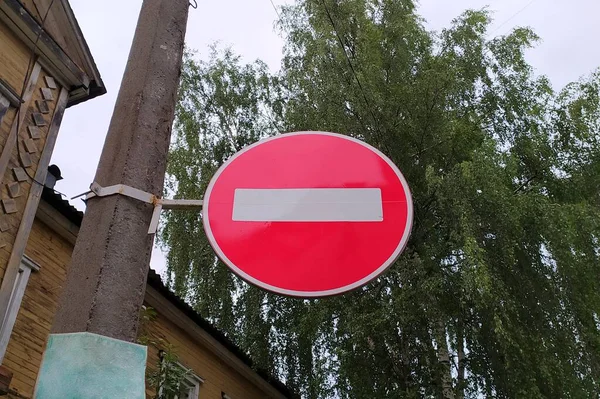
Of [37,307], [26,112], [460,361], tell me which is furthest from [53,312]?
[460,361]

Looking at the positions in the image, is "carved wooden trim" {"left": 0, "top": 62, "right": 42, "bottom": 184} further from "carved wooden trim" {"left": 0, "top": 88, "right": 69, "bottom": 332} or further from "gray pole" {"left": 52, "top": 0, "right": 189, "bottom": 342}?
"gray pole" {"left": 52, "top": 0, "right": 189, "bottom": 342}

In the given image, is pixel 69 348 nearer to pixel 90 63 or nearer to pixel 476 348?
pixel 90 63

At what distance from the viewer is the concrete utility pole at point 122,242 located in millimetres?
1502

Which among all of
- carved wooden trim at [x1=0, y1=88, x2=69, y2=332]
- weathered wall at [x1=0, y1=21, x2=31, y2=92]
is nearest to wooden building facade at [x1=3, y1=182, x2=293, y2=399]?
carved wooden trim at [x1=0, y1=88, x2=69, y2=332]

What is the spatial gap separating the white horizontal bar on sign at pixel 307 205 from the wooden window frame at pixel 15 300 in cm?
489

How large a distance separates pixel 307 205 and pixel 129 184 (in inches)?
24.8

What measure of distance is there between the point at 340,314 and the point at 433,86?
4572 millimetres

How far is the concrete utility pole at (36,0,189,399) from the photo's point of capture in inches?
59.1

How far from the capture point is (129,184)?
189 cm

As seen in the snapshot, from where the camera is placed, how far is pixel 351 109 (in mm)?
11289

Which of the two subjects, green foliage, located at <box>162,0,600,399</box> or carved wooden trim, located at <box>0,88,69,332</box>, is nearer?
carved wooden trim, located at <box>0,88,69,332</box>

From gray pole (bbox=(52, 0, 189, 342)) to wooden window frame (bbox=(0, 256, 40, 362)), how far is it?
474 cm

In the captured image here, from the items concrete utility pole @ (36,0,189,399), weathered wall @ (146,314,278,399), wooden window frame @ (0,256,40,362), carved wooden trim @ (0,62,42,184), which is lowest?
concrete utility pole @ (36,0,189,399)

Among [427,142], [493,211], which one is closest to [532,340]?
[493,211]
